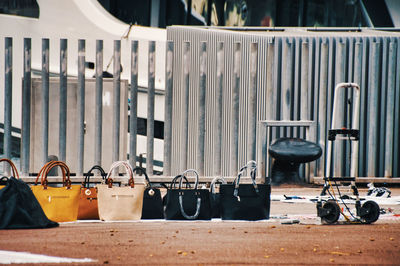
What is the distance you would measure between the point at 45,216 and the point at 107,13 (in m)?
10.2

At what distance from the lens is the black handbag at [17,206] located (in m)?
7.04

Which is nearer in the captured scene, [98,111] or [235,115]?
[98,111]

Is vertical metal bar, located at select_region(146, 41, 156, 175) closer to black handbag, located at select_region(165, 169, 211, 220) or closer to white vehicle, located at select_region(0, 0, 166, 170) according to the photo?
black handbag, located at select_region(165, 169, 211, 220)

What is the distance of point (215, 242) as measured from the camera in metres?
6.25

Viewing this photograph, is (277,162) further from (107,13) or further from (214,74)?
(107,13)

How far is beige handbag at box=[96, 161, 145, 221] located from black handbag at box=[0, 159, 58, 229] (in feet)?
2.68

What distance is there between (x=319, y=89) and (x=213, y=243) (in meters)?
7.32

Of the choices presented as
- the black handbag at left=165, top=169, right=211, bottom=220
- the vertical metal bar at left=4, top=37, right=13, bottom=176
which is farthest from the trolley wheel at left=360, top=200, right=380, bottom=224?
the vertical metal bar at left=4, top=37, right=13, bottom=176

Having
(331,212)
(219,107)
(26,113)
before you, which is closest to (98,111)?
(26,113)

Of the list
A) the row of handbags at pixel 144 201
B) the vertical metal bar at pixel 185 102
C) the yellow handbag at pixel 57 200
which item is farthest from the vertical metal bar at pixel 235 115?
the yellow handbag at pixel 57 200

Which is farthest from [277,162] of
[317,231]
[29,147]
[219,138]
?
[317,231]

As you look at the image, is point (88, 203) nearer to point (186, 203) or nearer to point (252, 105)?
point (186, 203)

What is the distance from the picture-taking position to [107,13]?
16.8 meters

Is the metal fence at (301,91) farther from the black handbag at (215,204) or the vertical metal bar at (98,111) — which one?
the black handbag at (215,204)
